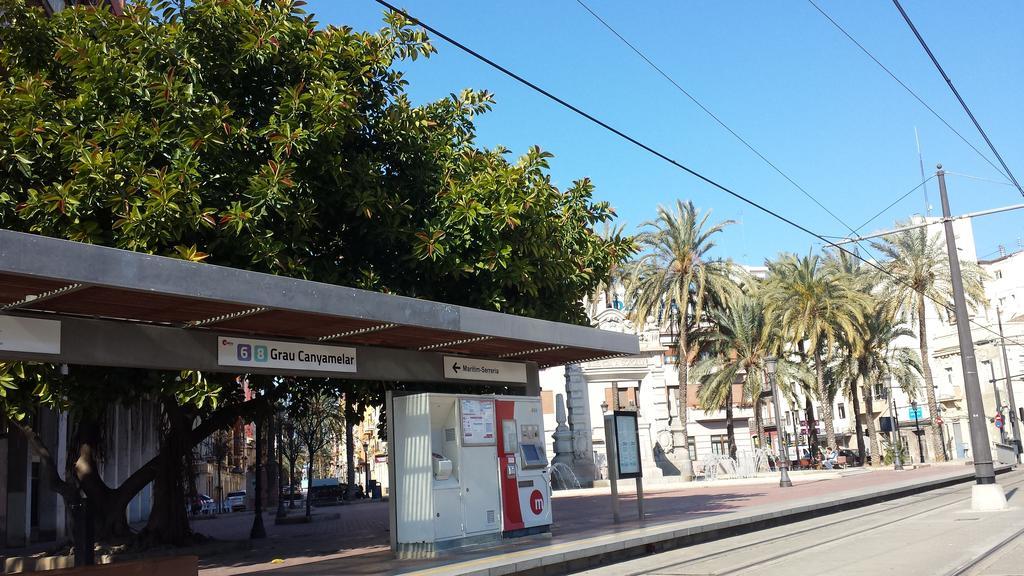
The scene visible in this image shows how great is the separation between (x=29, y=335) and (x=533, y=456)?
8537 mm

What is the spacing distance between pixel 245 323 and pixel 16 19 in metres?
7.21

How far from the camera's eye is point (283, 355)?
39.3 ft

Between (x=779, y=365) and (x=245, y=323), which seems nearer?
(x=245, y=323)

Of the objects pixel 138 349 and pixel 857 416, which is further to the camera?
pixel 857 416

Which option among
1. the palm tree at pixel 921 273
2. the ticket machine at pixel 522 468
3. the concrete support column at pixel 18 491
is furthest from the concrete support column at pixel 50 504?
the palm tree at pixel 921 273

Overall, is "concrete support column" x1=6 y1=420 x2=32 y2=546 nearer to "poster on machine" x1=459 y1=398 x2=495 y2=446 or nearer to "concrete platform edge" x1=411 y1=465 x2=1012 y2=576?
"poster on machine" x1=459 y1=398 x2=495 y2=446

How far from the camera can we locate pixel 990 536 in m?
13.5

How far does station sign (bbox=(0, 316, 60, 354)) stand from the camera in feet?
30.8

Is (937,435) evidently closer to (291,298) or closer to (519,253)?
(519,253)

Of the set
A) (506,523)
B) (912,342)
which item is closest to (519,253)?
(506,523)

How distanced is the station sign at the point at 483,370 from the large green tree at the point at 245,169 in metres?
1.24

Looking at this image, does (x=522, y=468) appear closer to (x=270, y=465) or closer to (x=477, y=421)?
(x=477, y=421)

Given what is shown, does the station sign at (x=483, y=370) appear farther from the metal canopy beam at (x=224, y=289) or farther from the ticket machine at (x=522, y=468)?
the metal canopy beam at (x=224, y=289)

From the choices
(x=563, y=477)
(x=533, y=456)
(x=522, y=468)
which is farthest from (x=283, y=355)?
(x=563, y=477)
